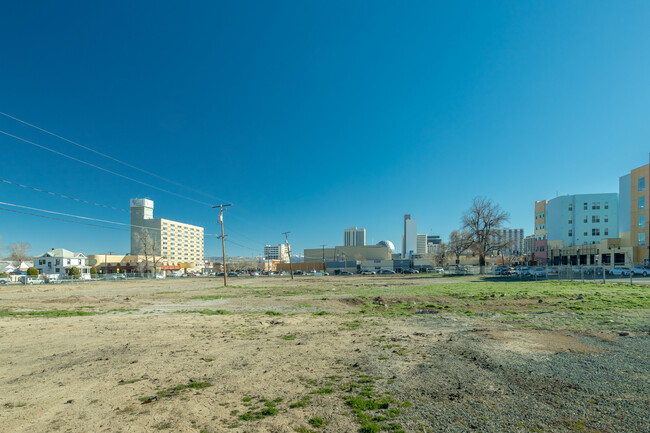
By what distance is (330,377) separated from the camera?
7.74 metres

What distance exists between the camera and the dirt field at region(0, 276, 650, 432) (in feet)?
18.5

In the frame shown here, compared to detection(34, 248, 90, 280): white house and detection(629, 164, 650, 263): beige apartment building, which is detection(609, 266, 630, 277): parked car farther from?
detection(34, 248, 90, 280): white house

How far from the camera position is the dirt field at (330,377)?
5.64 m

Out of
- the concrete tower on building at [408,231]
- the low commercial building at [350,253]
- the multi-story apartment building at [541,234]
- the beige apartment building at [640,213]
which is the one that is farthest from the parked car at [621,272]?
the concrete tower on building at [408,231]

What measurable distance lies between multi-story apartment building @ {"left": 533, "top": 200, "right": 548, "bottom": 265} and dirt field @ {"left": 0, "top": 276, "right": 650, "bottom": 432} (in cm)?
8657

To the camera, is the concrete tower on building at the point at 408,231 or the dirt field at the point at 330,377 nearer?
the dirt field at the point at 330,377

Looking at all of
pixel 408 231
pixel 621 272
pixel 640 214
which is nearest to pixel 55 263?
pixel 621 272

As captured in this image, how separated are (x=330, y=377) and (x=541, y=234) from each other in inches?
4012

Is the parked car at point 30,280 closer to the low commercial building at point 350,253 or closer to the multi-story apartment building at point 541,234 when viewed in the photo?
the low commercial building at point 350,253

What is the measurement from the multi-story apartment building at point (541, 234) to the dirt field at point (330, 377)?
86.6 m

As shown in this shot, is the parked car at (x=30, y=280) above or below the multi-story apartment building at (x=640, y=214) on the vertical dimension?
below

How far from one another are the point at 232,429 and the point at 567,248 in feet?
304

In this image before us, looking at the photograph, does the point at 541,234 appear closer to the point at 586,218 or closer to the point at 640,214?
the point at 586,218

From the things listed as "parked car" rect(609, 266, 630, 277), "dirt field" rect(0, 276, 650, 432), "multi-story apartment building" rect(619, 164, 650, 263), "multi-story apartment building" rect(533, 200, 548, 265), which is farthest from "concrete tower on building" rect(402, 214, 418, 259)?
"dirt field" rect(0, 276, 650, 432)
